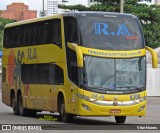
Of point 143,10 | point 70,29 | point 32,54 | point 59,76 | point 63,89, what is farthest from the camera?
point 143,10

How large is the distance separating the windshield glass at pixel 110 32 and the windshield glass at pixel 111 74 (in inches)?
18.5

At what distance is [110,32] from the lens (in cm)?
2402

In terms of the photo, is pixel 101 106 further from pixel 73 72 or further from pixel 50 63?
pixel 50 63

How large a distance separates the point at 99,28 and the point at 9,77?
29.6ft

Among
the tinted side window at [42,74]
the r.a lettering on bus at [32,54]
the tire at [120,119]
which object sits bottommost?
the tire at [120,119]

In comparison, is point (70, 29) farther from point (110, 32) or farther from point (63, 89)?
point (63, 89)

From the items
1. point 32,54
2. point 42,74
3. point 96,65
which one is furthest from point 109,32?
point 32,54

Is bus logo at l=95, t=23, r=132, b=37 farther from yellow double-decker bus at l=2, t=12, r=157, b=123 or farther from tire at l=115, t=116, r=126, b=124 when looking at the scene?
tire at l=115, t=116, r=126, b=124

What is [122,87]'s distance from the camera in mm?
23656

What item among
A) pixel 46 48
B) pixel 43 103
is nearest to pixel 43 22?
pixel 46 48

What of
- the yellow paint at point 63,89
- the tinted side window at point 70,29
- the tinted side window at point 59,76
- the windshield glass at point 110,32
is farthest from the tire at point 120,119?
the tinted side window at point 70,29

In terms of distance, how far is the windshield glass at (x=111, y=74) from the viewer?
923 inches

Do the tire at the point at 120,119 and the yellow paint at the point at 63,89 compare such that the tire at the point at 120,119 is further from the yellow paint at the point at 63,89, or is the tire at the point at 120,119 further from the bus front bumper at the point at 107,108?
the bus front bumper at the point at 107,108

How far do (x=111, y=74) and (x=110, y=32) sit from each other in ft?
4.66
